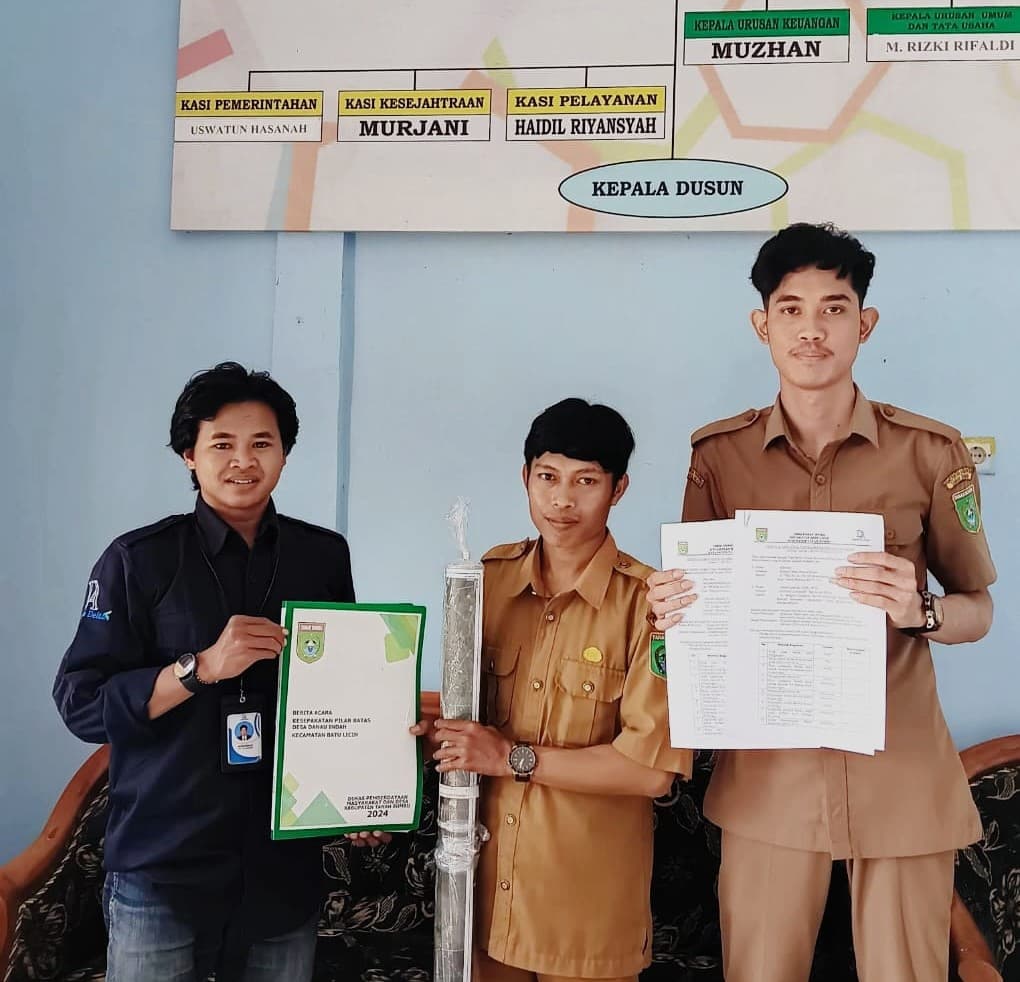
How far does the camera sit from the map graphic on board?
8.13 feet

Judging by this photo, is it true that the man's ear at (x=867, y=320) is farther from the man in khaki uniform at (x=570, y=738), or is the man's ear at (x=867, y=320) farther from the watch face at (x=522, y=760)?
the watch face at (x=522, y=760)

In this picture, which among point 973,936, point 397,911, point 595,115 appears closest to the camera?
point 973,936

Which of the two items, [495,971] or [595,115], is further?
[595,115]

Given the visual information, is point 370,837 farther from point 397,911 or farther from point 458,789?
point 397,911

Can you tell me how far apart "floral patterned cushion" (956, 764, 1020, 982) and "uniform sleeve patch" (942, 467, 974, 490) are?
960 millimetres

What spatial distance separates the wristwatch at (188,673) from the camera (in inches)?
63.4

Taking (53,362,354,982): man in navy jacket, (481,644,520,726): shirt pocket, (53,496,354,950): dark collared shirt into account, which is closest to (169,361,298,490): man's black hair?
(53,362,354,982): man in navy jacket

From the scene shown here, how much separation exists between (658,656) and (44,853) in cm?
154

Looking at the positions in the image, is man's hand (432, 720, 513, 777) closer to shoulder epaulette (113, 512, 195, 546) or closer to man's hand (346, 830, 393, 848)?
man's hand (346, 830, 393, 848)

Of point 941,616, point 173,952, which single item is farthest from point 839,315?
point 173,952

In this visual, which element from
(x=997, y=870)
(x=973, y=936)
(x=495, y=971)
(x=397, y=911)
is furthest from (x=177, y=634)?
(x=997, y=870)

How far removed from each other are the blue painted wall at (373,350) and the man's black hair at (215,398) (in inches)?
34.5

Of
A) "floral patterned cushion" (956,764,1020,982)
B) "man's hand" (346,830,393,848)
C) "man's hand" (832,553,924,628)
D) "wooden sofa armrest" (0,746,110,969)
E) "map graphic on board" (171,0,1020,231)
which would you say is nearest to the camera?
"man's hand" (832,553,924,628)

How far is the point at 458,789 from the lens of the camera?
1.70m
